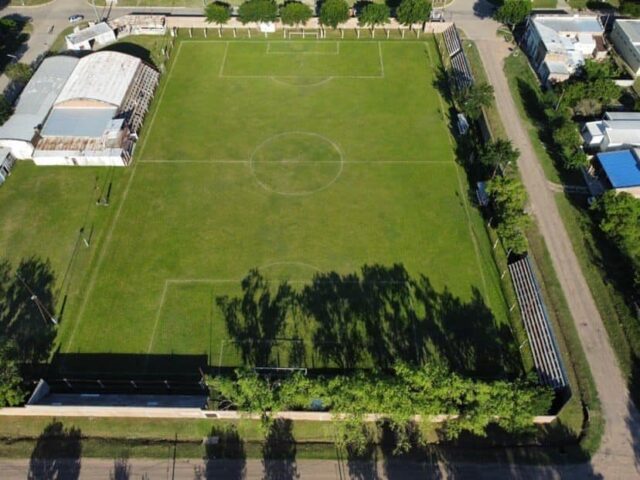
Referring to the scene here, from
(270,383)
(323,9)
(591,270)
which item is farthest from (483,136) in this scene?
(270,383)

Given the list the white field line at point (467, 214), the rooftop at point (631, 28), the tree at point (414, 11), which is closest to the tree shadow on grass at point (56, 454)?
the white field line at point (467, 214)

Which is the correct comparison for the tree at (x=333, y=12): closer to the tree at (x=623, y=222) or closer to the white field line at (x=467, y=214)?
the white field line at (x=467, y=214)

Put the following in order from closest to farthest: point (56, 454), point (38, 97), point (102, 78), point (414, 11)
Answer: point (56, 454) → point (38, 97) → point (102, 78) → point (414, 11)

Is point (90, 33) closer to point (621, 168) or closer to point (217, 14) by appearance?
point (217, 14)

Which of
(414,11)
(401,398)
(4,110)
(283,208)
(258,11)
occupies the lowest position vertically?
(401,398)

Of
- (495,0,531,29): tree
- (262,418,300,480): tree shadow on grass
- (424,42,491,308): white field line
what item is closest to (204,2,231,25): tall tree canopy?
(424,42,491,308): white field line

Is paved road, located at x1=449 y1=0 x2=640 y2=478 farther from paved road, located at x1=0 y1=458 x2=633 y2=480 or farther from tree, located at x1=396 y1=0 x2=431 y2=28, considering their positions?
tree, located at x1=396 y1=0 x2=431 y2=28

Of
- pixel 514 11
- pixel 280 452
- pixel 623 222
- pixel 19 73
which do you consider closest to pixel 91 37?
pixel 19 73
